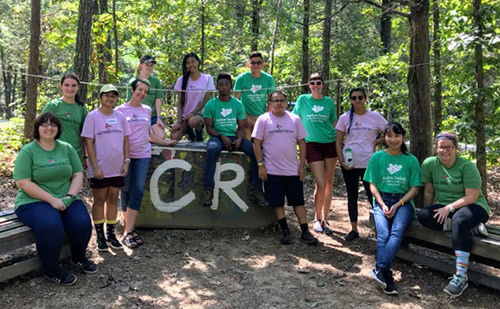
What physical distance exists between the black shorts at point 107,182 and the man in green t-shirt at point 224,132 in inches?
45.1

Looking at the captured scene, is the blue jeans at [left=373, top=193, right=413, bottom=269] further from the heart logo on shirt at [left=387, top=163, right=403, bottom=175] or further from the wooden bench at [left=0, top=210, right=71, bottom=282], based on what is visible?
the wooden bench at [left=0, top=210, right=71, bottom=282]

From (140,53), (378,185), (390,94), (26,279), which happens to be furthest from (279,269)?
(140,53)

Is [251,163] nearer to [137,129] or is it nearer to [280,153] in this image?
[280,153]

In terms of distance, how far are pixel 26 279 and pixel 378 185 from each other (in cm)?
369

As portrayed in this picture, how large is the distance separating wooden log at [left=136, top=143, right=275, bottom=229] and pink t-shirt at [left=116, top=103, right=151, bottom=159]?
1.71 feet

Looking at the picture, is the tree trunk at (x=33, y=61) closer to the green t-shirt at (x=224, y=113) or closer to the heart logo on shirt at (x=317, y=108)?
the green t-shirt at (x=224, y=113)

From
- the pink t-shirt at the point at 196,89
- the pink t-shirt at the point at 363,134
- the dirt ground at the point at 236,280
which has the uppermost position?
the pink t-shirt at the point at 196,89

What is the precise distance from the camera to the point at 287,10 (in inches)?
513

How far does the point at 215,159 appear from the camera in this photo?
5.31m

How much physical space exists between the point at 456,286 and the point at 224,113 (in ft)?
10.7

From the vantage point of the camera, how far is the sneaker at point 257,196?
5340 millimetres

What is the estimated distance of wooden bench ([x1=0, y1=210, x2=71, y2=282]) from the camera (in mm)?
3629

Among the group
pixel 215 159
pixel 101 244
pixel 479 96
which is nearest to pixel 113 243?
pixel 101 244

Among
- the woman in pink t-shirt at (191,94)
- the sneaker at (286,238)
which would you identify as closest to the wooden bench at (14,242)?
the woman in pink t-shirt at (191,94)
